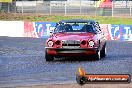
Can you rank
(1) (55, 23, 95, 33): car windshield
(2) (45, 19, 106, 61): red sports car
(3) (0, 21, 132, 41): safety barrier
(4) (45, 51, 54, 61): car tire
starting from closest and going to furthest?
(2) (45, 19, 106, 61): red sports car < (4) (45, 51, 54, 61): car tire < (1) (55, 23, 95, 33): car windshield < (3) (0, 21, 132, 41): safety barrier

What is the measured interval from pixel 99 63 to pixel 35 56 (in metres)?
3.89

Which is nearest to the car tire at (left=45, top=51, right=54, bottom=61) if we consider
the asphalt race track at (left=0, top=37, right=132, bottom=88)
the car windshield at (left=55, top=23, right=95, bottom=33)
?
the asphalt race track at (left=0, top=37, right=132, bottom=88)

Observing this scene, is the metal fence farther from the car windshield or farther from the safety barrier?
the car windshield

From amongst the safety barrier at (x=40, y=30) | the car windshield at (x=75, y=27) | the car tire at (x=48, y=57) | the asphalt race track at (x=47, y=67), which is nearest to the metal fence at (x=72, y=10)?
the safety barrier at (x=40, y=30)

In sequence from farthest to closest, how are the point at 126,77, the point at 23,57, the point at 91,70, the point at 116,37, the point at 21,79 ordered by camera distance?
the point at 116,37, the point at 23,57, the point at 91,70, the point at 21,79, the point at 126,77

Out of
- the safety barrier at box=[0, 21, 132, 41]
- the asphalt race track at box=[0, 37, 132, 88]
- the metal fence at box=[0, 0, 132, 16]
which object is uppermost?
the metal fence at box=[0, 0, 132, 16]

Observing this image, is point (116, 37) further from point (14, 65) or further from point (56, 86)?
point (56, 86)

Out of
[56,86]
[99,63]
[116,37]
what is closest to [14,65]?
[99,63]

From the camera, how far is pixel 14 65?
1759 cm

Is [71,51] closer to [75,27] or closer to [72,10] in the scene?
[75,27]

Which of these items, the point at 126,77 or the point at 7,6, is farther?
the point at 7,6

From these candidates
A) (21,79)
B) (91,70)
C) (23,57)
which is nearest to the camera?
(21,79)

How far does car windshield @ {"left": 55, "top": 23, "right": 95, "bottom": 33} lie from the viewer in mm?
19413

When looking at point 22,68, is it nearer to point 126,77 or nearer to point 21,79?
point 21,79
